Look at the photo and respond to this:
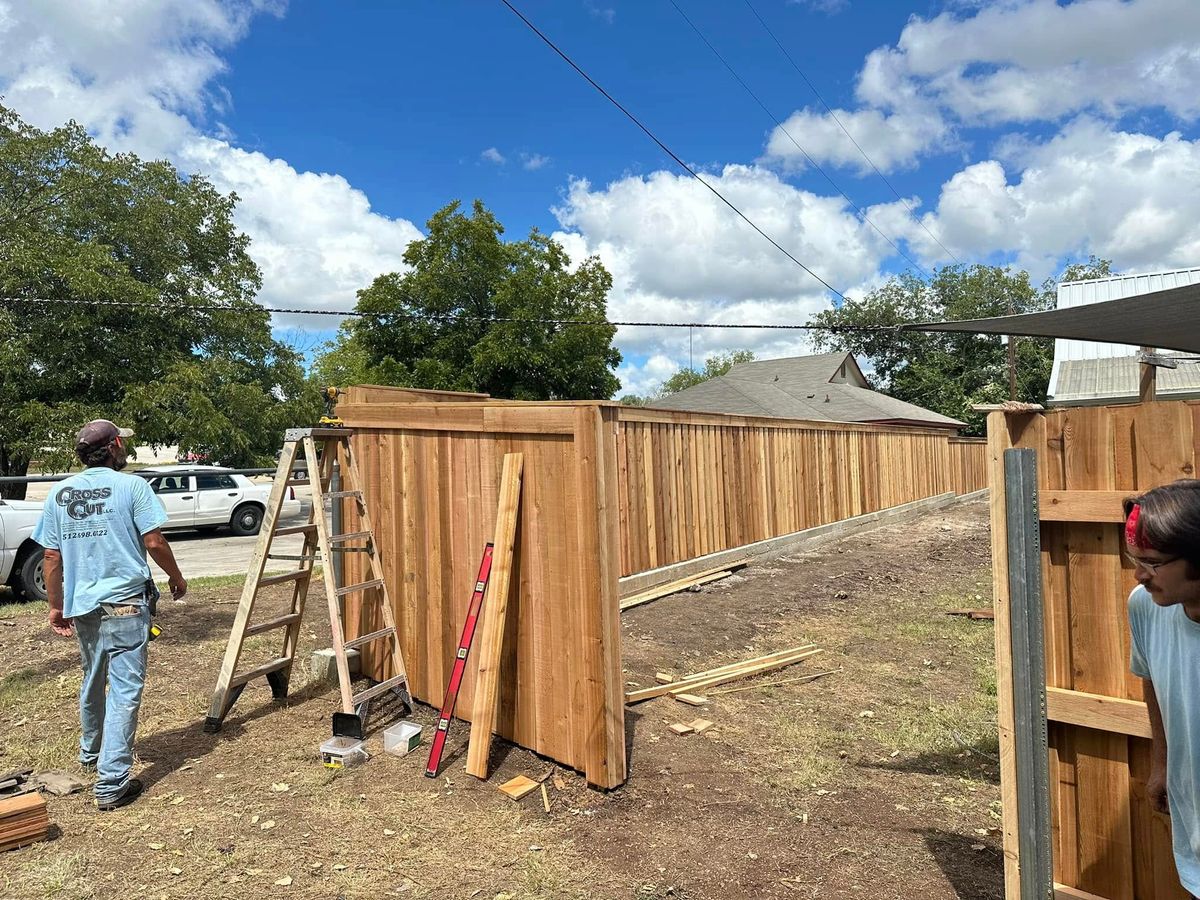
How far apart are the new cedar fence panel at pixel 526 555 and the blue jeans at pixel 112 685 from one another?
5.17ft

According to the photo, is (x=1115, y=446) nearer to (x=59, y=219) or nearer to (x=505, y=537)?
(x=505, y=537)

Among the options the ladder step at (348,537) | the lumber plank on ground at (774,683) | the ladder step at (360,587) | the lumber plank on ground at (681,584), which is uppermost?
the ladder step at (348,537)

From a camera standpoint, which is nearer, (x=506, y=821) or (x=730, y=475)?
(x=506, y=821)

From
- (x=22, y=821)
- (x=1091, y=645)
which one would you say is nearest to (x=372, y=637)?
(x=22, y=821)

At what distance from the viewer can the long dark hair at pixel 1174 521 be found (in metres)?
1.59

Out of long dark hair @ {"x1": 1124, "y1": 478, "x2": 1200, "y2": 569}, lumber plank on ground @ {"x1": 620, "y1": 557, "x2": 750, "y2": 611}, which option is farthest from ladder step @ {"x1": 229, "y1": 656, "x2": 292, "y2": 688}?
long dark hair @ {"x1": 1124, "y1": 478, "x2": 1200, "y2": 569}

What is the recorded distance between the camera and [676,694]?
5.13 metres

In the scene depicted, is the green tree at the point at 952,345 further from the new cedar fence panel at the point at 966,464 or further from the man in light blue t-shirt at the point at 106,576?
the man in light blue t-shirt at the point at 106,576

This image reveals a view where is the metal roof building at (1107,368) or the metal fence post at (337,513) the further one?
the metal roof building at (1107,368)

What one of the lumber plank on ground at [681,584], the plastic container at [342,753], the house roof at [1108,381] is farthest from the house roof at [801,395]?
the plastic container at [342,753]

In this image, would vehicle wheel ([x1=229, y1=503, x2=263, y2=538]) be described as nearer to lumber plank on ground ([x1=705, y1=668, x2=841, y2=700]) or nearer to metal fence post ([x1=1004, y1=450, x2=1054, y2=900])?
lumber plank on ground ([x1=705, y1=668, x2=841, y2=700])

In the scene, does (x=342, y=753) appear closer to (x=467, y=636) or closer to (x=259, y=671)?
(x=467, y=636)

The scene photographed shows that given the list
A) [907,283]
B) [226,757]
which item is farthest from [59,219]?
[907,283]

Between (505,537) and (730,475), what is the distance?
6.66 m
